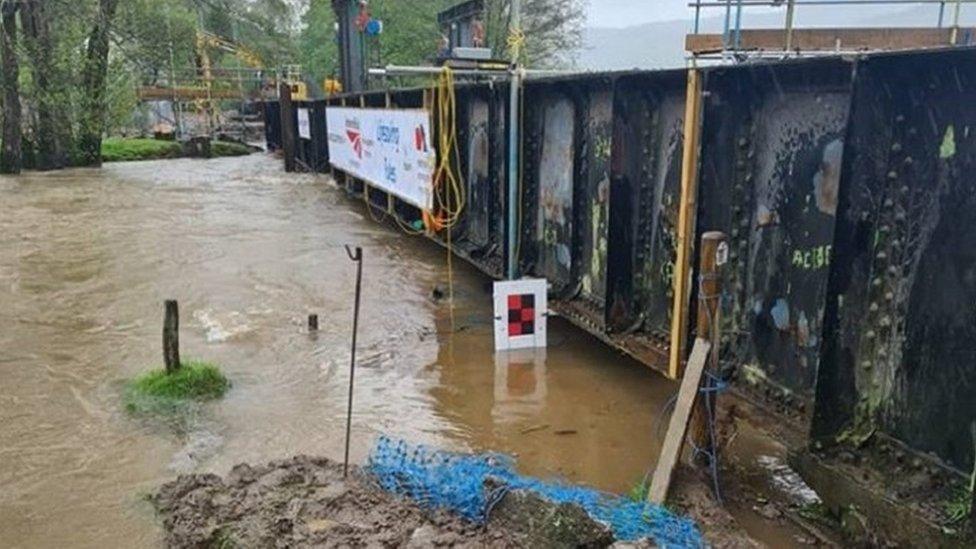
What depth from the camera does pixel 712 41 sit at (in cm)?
978

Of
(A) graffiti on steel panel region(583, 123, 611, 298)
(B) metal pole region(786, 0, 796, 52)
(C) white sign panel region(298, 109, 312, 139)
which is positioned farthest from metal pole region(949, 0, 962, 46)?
(C) white sign panel region(298, 109, 312, 139)

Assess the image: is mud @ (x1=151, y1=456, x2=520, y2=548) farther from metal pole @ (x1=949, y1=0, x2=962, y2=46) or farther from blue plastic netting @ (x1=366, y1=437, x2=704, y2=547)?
metal pole @ (x1=949, y1=0, x2=962, y2=46)

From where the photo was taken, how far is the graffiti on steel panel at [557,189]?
22.1 feet

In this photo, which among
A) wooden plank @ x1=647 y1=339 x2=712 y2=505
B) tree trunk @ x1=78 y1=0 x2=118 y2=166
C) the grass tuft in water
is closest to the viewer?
wooden plank @ x1=647 y1=339 x2=712 y2=505

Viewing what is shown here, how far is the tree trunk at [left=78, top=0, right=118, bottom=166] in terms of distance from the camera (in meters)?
25.3

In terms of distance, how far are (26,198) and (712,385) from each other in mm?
18314

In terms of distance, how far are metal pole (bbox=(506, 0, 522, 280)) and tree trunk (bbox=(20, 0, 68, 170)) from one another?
21804mm

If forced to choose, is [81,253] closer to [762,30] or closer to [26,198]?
[26,198]

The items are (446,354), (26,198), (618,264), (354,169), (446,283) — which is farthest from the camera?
(26,198)

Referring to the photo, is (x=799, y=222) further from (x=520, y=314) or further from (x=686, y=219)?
(x=520, y=314)

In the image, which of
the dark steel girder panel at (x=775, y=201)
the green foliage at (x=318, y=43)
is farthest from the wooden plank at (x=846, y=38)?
the green foliage at (x=318, y=43)

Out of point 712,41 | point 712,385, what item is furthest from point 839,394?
point 712,41

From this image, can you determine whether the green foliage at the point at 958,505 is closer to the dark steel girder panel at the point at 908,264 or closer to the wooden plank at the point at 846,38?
the dark steel girder panel at the point at 908,264

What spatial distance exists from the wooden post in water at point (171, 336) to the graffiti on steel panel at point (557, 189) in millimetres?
3128
